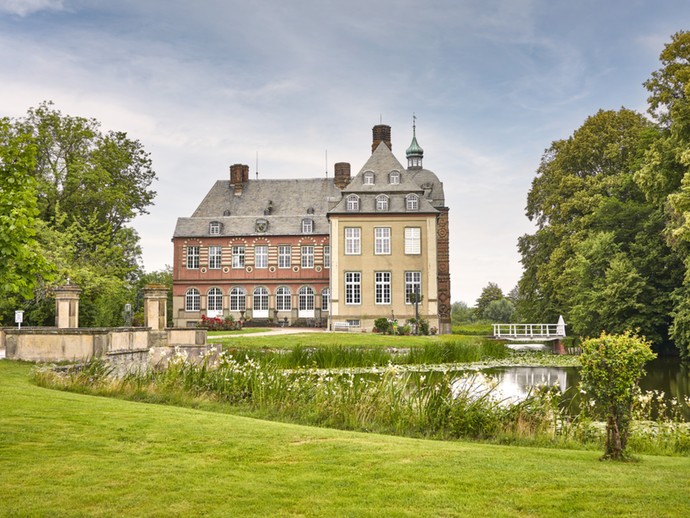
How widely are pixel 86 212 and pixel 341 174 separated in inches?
709

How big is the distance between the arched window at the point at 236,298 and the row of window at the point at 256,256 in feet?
Result: 5.26

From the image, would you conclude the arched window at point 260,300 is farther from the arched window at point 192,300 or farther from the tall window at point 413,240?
the tall window at point 413,240

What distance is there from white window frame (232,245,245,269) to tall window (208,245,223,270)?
0.90 meters

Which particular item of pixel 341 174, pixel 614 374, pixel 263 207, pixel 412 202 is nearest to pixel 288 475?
pixel 614 374

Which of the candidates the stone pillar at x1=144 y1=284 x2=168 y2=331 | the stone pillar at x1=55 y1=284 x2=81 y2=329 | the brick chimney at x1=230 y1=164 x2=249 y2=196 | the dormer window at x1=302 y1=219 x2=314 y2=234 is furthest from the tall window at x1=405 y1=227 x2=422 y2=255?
the stone pillar at x1=55 y1=284 x2=81 y2=329

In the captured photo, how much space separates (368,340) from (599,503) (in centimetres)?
2272

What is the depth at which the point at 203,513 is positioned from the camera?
4.93 metres

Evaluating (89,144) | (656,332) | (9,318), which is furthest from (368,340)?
(89,144)

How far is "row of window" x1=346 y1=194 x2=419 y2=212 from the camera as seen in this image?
39969 mm

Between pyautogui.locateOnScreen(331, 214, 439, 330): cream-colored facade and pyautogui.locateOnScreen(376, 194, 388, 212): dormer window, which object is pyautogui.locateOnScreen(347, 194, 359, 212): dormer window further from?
pyautogui.locateOnScreen(376, 194, 388, 212): dormer window

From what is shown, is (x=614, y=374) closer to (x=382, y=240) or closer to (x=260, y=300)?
(x=382, y=240)

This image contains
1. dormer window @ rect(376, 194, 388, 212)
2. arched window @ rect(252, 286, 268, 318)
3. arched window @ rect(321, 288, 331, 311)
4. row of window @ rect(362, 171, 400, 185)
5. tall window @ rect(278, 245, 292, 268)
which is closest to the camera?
dormer window @ rect(376, 194, 388, 212)

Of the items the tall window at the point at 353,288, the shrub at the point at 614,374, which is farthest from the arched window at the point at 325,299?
the shrub at the point at 614,374

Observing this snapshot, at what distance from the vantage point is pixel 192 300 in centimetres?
4619
